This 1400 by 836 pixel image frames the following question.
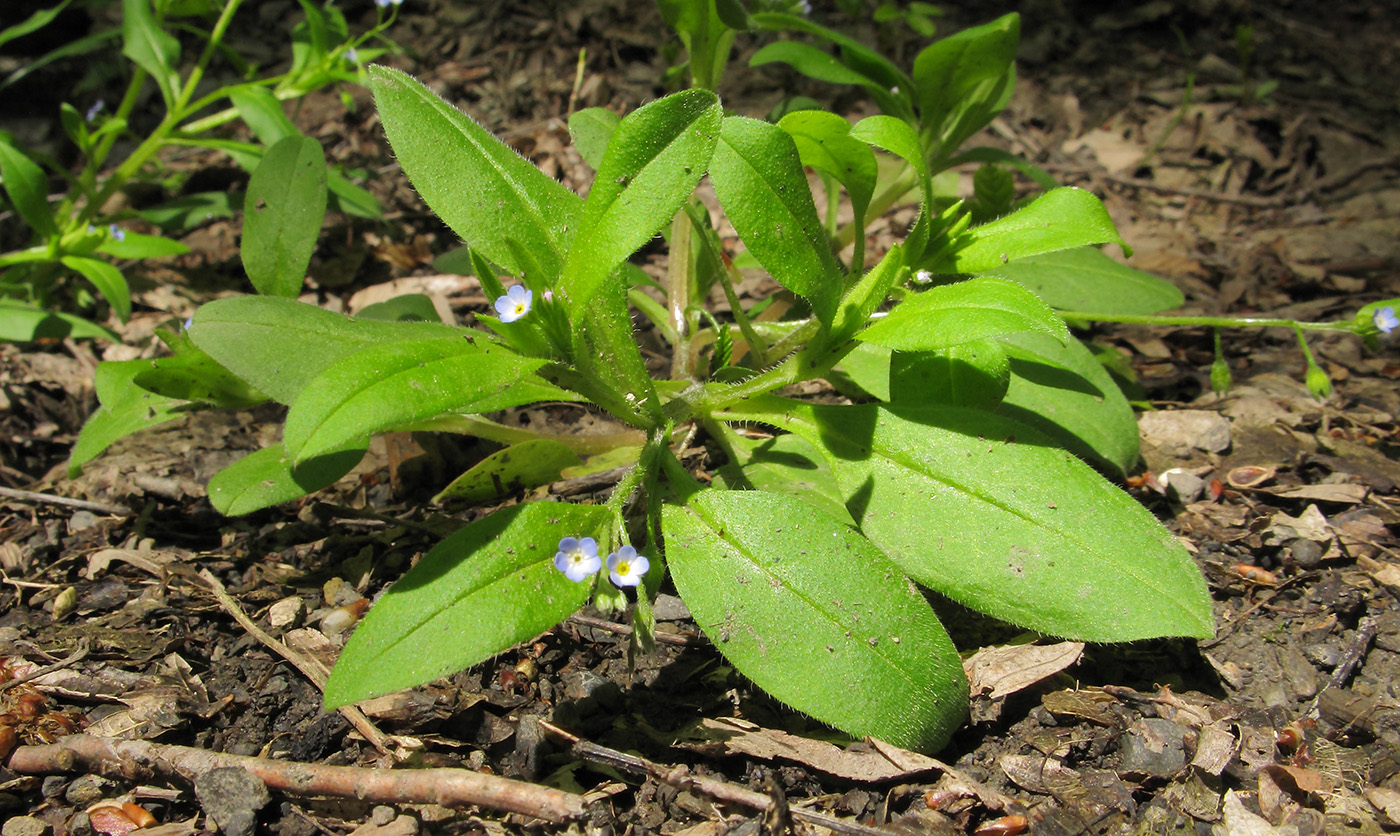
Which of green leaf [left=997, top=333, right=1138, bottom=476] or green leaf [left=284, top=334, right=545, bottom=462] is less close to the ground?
green leaf [left=284, top=334, right=545, bottom=462]

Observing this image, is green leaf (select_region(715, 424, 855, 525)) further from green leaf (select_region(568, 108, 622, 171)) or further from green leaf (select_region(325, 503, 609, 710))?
green leaf (select_region(568, 108, 622, 171))

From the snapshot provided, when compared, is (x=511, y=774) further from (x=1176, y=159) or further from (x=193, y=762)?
(x=1176, y=159)

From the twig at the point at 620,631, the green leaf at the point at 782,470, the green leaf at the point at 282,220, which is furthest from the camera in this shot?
the green leaf at the point at 282,220

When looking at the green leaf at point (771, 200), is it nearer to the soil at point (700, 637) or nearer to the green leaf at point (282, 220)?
the soil at point (700, 637)

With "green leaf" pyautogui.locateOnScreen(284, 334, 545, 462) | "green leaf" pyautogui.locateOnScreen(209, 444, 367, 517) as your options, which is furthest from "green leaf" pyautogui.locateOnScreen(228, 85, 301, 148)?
"green leaf" pyautogui.locateOnScreen(284, 334, 545, 462)

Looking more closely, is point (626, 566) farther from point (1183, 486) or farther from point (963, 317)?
point (1183, 486)

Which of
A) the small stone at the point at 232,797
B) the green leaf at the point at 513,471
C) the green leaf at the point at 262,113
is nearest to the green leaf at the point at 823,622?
the green leaf at the point at 513,471
